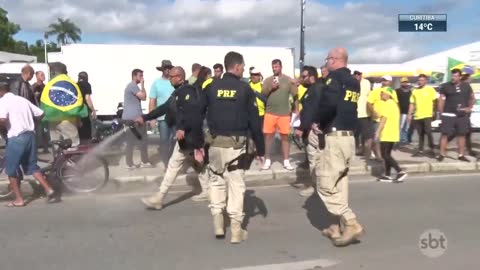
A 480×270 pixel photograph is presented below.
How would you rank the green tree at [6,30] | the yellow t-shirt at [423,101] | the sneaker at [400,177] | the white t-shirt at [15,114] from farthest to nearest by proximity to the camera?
the green tree at [6,30]
the yellow t-shirt at [423,101]
the sneaker at [400,177]
the white t-shirt at [15,114]

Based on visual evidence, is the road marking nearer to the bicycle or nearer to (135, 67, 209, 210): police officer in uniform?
(135, 67, 209, 210): police officer in uniform

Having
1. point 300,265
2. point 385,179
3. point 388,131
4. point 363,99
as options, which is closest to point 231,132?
point 300,265

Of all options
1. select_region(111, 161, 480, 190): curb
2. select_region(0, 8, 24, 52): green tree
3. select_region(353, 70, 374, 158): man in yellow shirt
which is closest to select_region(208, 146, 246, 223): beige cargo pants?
select_region(111, 161, 480, 190): curb

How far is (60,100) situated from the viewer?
8703 mm

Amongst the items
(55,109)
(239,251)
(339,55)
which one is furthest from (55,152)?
(339,55)

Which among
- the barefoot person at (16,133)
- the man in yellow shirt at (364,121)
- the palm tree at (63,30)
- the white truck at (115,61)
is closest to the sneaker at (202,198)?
the barefoot person at (16,133)

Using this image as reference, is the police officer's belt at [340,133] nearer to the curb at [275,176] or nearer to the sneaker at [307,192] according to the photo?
the sneaker at [307,192]

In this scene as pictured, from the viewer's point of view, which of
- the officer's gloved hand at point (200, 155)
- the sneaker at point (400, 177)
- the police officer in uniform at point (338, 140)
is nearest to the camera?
the police officer in uniform at point (338, 140)

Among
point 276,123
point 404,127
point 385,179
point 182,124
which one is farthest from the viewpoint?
point 404,127

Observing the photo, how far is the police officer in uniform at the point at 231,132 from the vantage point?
19.4 ft

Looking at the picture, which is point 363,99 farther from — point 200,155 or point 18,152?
point 18,152

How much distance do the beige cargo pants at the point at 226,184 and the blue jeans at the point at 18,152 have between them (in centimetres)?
298

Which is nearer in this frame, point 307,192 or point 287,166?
point 307,192

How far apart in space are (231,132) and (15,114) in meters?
3.29
